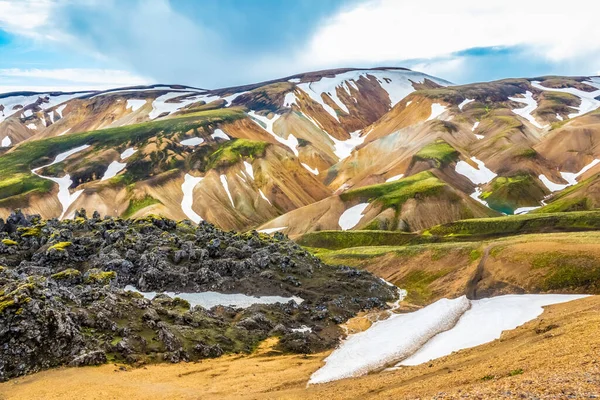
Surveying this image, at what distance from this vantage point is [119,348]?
4306 centimetres

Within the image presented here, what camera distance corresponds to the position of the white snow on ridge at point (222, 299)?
210 feet

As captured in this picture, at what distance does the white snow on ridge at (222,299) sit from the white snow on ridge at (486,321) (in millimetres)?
24047

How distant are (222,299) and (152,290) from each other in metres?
10.5

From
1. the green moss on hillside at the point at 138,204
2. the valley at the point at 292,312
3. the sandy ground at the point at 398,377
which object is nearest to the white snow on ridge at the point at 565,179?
the valley at the point at 292,312

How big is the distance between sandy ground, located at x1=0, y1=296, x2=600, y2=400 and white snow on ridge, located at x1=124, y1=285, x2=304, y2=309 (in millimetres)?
16795

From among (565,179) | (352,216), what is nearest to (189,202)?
(352,216)

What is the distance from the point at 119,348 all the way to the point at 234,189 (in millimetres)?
156276

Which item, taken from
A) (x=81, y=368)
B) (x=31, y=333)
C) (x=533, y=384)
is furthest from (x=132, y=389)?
(x=533, y=384)

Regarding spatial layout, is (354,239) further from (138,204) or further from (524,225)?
(138,204)

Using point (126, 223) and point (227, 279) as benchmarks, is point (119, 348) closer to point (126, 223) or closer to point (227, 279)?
point (227, 279)

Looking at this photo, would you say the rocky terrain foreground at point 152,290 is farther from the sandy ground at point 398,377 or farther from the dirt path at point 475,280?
the dirt path at point 475,280

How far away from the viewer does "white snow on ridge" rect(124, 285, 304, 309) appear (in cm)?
6400

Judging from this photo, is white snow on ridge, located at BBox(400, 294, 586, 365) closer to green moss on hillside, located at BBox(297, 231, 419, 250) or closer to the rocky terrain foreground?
the rocky terrain foreground

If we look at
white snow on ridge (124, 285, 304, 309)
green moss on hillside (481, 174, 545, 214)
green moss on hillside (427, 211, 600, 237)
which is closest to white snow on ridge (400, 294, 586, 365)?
white snow on ridge (124, 285, 304, 309)
